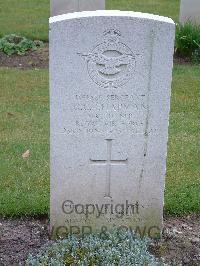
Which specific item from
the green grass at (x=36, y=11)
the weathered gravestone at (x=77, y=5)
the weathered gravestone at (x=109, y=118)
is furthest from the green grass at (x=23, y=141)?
the green grass at (x=36, y=11)

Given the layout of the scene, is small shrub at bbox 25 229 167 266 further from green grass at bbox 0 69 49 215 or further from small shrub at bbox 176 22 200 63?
small shrub at bbox 176 22 200 63

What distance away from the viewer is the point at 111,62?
384 cm

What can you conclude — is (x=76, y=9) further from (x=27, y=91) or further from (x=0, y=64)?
(x=27, y=91)

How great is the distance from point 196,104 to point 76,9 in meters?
3.97

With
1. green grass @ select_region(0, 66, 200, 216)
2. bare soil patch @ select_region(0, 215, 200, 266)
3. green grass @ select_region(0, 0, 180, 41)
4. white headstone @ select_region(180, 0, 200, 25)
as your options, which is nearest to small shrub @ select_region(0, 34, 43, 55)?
green grass @ select_region(0, 0, 180, 41)

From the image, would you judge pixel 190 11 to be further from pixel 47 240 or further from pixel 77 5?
pixel 47 240

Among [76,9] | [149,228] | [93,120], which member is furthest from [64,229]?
[76,9]

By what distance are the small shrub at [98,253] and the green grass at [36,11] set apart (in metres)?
6.64

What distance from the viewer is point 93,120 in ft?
12.9

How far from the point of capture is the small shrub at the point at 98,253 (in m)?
3.82

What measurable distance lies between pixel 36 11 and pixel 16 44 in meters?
3.32

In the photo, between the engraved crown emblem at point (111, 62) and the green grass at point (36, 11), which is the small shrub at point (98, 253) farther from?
the green grass at point (36, 11)

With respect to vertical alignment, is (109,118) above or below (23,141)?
above

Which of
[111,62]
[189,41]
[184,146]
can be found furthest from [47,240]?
[189,41]
